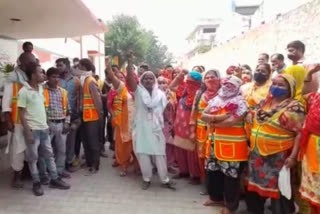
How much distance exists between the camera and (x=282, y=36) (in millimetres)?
10656

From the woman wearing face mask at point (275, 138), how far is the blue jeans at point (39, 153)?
2640 mm

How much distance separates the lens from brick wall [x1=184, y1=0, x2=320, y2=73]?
823 centimetres

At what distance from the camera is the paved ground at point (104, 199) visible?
411 cm

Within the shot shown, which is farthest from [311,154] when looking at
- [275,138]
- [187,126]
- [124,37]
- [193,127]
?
[124,37]

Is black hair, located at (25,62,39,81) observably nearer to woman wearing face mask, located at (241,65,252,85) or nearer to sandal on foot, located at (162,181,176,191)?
sandal on foot, located at (162,181,176,191)

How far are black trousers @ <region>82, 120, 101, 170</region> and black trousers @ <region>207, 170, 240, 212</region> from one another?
214 centimetres

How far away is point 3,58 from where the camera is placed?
8062mm

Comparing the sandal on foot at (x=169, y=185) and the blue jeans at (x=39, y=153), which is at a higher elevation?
the blue jeans at (x=39, y=153)

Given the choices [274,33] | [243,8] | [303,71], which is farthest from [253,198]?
[243,8]

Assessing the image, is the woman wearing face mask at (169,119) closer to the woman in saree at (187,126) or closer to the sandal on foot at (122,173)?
the woman in saree at (187,126)

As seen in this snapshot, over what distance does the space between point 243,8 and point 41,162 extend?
30.1 meters

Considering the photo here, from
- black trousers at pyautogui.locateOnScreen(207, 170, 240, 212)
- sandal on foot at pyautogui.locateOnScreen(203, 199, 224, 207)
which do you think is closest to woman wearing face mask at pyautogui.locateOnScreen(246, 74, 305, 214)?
black trousers at pyautogui.locateOnScreen(207, 170, 240, 212)

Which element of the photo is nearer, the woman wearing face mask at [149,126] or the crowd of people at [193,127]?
the crowd of people at [193,127]

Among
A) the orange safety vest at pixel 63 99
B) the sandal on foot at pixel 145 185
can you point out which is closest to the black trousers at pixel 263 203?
the sandal on foot at pixel 145 185
